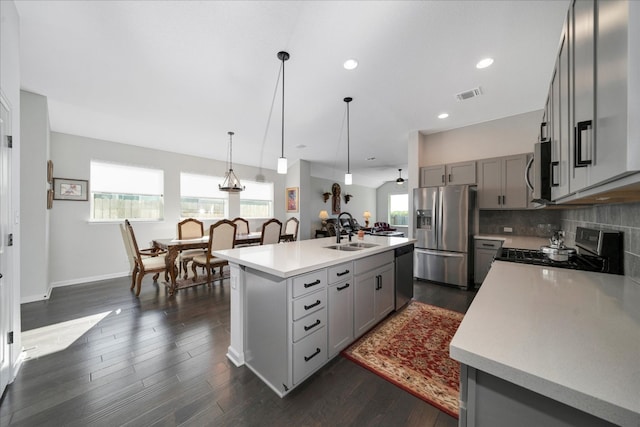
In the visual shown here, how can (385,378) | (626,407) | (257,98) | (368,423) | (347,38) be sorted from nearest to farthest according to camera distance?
1. (626,407)
2. (368,423)
3. (385,378)
4. (347,38)
5. (257,98)

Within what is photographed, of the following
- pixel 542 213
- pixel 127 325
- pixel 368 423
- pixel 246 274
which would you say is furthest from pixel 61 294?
pixel 542 213

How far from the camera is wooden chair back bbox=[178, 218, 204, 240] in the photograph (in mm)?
4492

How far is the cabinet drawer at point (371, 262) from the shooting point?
2151 millimetres

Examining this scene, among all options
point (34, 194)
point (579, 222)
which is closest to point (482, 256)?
point (579, 222)

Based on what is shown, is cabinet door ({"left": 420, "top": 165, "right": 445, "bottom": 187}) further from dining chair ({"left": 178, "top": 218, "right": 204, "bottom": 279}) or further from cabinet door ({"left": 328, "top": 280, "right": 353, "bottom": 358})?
dining chair ({"left": 178, "top": 218, "right": 204, "bottom": 279})

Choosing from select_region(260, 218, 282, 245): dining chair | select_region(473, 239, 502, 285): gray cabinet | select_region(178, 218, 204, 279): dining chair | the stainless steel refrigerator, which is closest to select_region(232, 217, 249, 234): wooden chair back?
select_region(178, 218, 204, 279): dining chair

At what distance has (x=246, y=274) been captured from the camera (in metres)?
1.88

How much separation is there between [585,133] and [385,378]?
1.85 metres

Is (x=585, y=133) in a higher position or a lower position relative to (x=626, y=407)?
higher

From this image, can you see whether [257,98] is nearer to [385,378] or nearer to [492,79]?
[492,79]

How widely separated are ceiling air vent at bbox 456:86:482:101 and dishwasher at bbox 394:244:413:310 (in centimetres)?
218

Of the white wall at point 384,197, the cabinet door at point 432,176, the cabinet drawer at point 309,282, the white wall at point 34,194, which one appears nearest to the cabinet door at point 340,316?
the cabinet drawer at point 309,282

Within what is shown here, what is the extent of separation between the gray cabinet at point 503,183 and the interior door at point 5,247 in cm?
541

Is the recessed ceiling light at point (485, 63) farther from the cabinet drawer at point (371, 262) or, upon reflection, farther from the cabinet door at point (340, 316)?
the cabinet door at point (340, 316)
